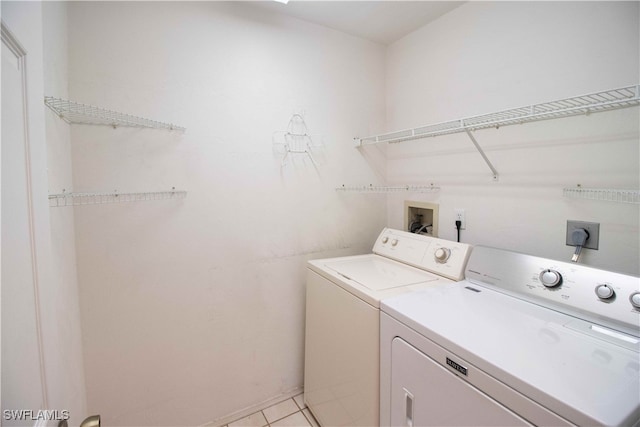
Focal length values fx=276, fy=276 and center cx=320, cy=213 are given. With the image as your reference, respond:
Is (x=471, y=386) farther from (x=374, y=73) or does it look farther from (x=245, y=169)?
(x=374, y=73)

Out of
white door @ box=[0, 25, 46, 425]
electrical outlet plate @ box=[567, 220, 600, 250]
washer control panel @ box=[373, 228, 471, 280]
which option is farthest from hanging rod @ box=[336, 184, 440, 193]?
white door @ box=[0, 25, 46, 425]

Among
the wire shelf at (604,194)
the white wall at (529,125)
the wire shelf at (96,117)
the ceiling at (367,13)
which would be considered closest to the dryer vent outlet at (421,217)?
the white wall at (529,125)

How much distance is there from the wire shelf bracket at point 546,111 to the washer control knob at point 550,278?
61cm

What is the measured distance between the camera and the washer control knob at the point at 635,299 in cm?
92

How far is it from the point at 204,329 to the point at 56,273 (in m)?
0.84

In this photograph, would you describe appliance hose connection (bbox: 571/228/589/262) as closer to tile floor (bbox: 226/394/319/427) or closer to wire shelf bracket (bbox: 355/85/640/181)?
wire shelf bracket (bbox: 355/85/640/181)

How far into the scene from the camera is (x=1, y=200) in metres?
0.49

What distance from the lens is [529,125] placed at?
1408 mm

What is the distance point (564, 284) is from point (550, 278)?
5 centimetres

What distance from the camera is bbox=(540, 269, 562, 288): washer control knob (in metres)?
1.12

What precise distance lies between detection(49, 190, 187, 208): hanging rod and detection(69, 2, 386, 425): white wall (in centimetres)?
4

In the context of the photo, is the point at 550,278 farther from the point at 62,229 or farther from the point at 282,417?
the point at 62,229

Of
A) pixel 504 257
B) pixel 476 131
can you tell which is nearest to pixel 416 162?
pixel 476 131

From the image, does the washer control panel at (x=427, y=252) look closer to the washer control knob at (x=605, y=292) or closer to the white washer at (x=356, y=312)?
the white washer at (x=356, y=312)
